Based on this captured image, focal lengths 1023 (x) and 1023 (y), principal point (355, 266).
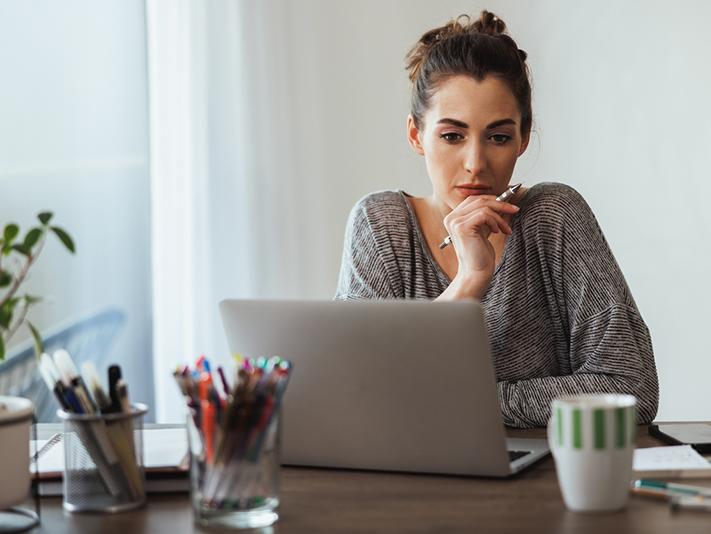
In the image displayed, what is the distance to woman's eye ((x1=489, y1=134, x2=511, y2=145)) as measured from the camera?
1893mm

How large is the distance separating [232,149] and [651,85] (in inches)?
50.9

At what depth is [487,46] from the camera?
6.33 ft

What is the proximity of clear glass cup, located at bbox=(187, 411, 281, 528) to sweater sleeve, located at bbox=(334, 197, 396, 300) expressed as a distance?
92cm

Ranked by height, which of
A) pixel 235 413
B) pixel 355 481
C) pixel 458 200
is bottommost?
pixel 355 481

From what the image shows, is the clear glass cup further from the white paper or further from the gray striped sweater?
the gray striped sweater

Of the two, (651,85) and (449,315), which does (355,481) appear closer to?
(449,315)

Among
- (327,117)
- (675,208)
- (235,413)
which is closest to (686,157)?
(675,208)

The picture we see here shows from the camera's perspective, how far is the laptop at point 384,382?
1.16 metres

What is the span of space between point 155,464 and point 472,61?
1048mm

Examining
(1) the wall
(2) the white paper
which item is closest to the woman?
(2) the white paper

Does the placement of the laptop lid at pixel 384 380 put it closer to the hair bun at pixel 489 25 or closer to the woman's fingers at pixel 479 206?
the woman's fingers at pixel 479 206

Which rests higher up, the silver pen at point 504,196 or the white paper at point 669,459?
the silver pen at point 504,196

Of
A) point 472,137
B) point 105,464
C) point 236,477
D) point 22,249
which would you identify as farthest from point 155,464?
point 472,137

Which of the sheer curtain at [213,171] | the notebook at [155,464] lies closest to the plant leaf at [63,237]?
the notebook at [155,464]
